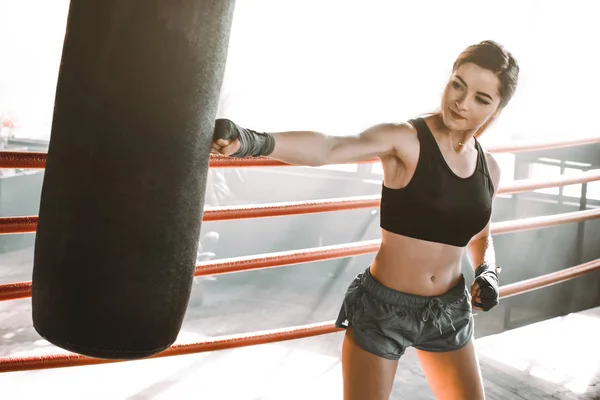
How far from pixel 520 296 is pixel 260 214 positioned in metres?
8.90

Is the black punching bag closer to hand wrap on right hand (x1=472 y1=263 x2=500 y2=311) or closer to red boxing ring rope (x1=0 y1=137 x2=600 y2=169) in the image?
red boxing ring rope (x1=0 y1=137 x2=600 y2=169)

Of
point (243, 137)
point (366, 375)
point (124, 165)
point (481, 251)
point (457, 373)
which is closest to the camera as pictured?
point (124, 165)

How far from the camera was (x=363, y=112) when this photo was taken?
14.7m

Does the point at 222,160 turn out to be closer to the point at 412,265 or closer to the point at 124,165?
the point at 412,265

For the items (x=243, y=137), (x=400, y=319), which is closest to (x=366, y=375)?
(x=400, y=319)

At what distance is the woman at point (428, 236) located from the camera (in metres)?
1.49

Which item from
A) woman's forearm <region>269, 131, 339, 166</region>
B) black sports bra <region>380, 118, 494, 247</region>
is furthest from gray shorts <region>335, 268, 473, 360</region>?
woman's forearm <region>269, 131, 339, 166</region>

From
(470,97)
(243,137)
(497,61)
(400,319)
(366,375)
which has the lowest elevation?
(366,375)

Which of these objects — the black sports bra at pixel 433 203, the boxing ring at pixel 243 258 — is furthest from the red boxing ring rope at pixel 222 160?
the black sports bra at pixel 433 203

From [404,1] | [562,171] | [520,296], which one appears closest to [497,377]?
[562,171]

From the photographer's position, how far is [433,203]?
4.92 ft

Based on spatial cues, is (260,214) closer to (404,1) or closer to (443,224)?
(443,224)

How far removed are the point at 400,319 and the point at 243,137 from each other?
2.22 feet

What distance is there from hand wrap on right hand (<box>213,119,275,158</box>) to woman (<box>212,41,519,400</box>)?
277mm
